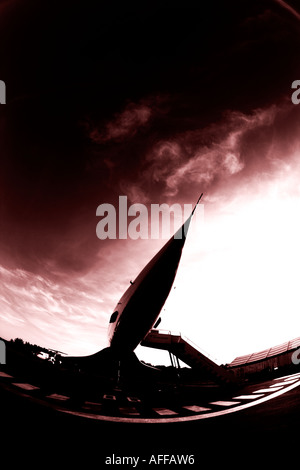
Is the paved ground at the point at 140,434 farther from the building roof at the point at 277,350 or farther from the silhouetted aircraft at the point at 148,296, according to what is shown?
the building roof at the point at 277,350

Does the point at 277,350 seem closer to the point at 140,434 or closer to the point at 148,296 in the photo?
the point at 148,296

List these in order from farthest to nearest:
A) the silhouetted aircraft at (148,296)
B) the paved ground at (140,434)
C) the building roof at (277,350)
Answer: the building roof at (277,350) → the silhouetted aircraft at (148,296) → the paved ground at (140,434)

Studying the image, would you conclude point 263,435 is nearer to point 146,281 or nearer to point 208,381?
point 146,281

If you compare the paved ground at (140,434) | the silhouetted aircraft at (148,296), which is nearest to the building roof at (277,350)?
the silhouetted aircraft at (148,296)

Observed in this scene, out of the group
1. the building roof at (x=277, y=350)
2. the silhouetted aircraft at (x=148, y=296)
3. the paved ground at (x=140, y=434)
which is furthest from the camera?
the building roof at (x=277, y=350)

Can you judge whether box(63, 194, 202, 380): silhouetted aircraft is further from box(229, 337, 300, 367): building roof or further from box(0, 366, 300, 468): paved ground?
box(229, 337, 300, 367): building roof

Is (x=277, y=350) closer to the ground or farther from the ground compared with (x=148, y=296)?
closer to the ground

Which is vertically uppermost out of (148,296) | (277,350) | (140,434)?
(148,296)

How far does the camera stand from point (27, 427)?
1217 mm

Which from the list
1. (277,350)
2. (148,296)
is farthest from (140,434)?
(277,350)

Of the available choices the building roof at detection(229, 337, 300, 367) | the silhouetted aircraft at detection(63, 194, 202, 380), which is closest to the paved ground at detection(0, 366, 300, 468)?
the silhouetted aircraft at detection(63, 194, 202, 380)

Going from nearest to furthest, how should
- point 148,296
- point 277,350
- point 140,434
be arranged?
1. point 140,434
2. point 148,296
3. point 277,350

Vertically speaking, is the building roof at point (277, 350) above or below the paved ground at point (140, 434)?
below
